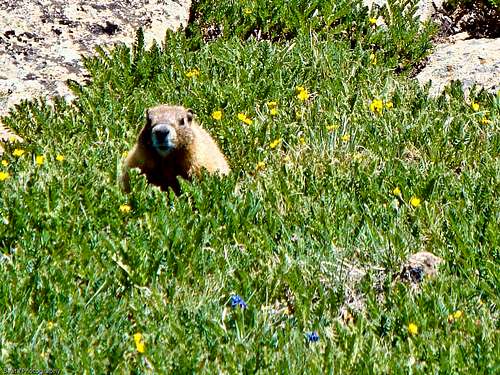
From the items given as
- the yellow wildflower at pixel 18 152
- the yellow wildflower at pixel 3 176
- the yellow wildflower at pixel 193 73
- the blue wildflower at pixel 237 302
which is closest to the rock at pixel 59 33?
the yellow wildflower at pixel 193 73

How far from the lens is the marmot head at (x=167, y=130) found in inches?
259

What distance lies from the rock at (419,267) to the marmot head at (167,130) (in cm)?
213

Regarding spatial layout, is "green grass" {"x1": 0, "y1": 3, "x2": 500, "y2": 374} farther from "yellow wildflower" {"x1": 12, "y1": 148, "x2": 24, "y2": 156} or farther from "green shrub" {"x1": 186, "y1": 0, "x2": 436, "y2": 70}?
"green shrub" {"x1": 186, "y1": 0, "x2": 436, "y2": 70}

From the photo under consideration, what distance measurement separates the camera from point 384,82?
8.66 m

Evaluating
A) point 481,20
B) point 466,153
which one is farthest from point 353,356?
point 481,20

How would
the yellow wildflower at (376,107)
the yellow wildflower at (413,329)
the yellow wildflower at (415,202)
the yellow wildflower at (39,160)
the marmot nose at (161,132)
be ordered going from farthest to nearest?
the yellow wildflower at (376,107) < the yellow wildflower at (39,160) < the marmot nose at (161,132) < the yellow wildflower at (415,202) < the yellow wildflower at (413,329)

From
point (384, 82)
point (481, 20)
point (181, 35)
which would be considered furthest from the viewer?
point (481, 20)

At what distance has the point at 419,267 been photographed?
5371 millimetres

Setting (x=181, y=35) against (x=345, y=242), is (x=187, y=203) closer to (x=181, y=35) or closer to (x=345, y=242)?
(x=345, y=242)

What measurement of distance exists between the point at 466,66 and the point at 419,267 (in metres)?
4.16

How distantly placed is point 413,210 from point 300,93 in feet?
7.92

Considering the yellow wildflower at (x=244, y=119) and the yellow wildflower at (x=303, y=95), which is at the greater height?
the yellow wildflower at (x=303, y=95)

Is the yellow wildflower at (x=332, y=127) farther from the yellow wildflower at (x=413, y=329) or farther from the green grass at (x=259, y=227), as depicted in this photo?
the yellow wildflower at (x=413, y=329)

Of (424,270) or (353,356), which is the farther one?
(424,270)
